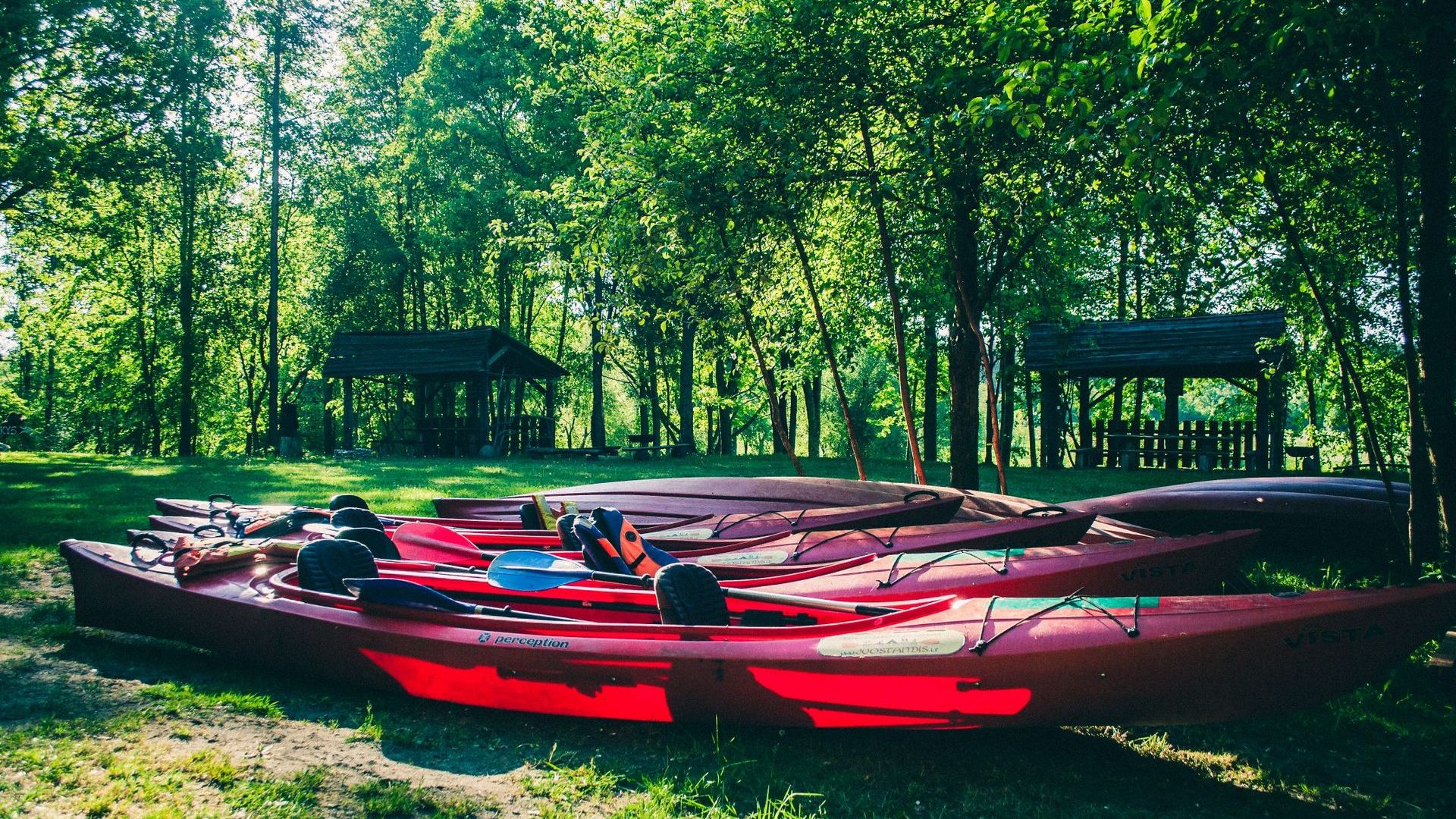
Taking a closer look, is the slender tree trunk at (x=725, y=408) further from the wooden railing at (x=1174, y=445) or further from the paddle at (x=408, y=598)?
the paddle at (x=408, y=598)

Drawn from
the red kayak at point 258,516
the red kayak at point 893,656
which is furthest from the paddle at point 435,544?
the red kayak at point 893,656

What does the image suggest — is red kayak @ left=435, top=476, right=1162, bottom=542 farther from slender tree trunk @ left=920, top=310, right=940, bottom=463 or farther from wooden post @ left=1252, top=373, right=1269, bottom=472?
wooden post @ left=1252, top=373, right=1269, bottom=472

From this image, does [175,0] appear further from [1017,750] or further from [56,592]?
[1017,750]

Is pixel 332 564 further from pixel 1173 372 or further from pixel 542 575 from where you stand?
pixel 1173 372

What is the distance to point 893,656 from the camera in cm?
409

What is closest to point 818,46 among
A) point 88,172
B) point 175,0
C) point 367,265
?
point 88,172

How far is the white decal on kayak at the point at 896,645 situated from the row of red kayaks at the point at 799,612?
0.04ft

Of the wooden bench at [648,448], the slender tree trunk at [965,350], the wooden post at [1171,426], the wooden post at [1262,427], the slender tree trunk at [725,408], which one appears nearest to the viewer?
the slender tree trunk at [965,350]

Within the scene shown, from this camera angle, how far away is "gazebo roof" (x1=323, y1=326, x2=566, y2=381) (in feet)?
87.9

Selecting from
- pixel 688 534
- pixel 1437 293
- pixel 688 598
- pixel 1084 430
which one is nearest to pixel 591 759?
pixel 688 598

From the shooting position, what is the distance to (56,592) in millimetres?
7602

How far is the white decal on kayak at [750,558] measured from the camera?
694 cm

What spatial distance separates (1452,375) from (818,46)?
563cm

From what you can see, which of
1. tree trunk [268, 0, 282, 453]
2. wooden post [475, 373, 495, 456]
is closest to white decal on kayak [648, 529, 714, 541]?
wooden post [475, 373, 495, 456]
